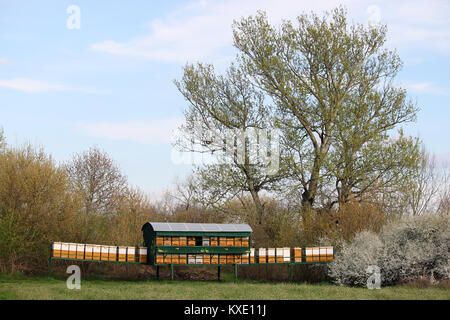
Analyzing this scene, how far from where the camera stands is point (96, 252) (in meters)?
20.8

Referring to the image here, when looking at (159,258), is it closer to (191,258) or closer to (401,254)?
(191,258)

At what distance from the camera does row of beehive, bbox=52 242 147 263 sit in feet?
66.3

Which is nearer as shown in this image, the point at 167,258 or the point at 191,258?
the point at 167,258

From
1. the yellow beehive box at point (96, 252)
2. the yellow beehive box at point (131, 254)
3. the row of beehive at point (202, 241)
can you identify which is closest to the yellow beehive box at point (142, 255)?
the yellow beehive box at point (131, 254)

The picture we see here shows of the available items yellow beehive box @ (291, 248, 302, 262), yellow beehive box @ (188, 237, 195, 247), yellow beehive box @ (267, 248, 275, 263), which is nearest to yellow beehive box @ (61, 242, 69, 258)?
yellow beehive box @ (188, 237, 195, 247)

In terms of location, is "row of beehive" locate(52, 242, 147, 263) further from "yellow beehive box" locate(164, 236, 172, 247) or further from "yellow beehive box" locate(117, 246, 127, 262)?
"yellow beehive box" locate(164, 236, 172, 247)

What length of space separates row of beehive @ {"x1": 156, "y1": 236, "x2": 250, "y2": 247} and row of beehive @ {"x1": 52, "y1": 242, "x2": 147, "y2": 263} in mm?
1263

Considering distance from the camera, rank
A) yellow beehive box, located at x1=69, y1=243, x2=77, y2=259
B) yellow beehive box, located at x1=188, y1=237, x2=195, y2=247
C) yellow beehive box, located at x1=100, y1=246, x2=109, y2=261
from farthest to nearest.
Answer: yellow beehive box, located at x1=188, y1=237, x2=195, y2=247, yellow beehive box, located at x1=100, y1=246, x2=109, y2=261, yellow beehive box, located at x1=69, y1=243, x2=77, y2=259

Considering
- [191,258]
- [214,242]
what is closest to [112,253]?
[191,258]

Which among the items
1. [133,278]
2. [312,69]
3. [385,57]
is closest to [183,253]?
[133,278]

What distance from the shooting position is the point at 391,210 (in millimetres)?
27703

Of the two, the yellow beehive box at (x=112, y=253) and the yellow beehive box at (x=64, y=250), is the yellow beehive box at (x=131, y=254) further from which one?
the yellow beehive box at (x=64, y=250)

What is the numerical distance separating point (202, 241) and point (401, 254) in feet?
25.6
